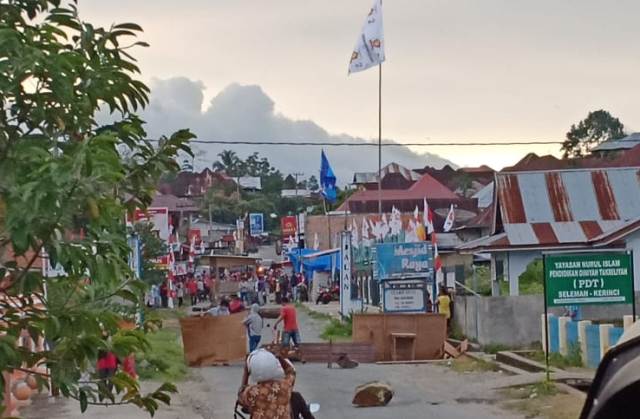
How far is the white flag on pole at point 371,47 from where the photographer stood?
4109cm

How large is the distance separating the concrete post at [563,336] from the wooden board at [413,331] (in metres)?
4.84

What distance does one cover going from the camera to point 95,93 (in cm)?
561

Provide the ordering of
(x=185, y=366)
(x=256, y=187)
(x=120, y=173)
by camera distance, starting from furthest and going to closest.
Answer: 1. (x=256, y=187)
2. (x=185, y=366)
3. (x=120, y=173)

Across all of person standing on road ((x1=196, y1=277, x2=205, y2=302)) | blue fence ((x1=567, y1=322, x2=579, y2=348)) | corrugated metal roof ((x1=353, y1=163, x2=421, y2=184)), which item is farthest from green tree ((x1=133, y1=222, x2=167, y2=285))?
corrugated metal roof ((x1=353, y1=163, x2=421, y2=184))

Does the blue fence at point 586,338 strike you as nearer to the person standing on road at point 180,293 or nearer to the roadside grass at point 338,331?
the roadside grass at point 338,331

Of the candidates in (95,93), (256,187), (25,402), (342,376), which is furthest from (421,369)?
(256,187)

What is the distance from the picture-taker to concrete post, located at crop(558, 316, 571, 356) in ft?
75.6

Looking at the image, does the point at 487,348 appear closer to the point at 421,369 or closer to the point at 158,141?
the point at 421,369

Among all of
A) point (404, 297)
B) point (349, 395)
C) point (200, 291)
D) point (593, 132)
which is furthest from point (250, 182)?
point (349, 395)

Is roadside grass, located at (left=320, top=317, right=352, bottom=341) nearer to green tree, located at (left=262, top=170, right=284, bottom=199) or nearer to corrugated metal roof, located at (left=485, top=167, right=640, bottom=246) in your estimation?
corrugated metal roof, located at (left=485, top=167, right=640, bottom=246)

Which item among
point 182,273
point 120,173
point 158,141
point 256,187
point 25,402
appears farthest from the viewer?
point 256,187

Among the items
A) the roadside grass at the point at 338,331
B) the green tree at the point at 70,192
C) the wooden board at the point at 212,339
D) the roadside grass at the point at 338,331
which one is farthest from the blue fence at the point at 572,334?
the green tree at the point at 70,192

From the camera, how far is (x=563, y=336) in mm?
23266

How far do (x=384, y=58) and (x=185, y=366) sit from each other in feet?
59.0
